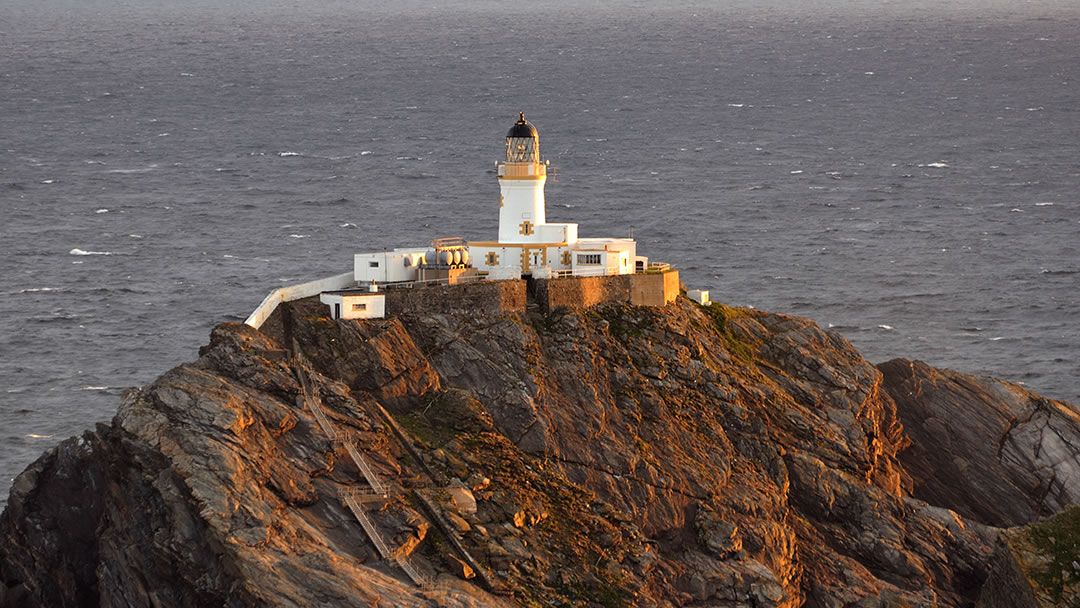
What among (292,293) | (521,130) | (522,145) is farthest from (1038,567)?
(292,293)

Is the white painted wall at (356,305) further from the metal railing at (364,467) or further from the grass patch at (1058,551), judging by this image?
the grass patch at (1058,551)

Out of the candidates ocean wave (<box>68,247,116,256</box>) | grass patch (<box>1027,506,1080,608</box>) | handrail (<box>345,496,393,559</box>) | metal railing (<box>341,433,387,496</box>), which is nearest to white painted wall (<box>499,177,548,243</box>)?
metal railing (<box>341,433,387,496</box>)

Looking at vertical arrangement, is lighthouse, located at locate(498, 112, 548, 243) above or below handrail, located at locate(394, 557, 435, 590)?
above

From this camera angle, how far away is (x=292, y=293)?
8519 centimetres

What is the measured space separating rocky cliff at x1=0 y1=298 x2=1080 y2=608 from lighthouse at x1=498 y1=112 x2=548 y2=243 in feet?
22.9

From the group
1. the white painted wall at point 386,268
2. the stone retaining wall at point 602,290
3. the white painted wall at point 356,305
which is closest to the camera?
the white painted wall at point 356,305

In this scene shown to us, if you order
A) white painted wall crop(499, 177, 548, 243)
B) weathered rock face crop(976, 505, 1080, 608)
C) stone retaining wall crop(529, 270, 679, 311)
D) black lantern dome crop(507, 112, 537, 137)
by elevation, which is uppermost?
black lantern dome crop(507, 112, 537, 137)

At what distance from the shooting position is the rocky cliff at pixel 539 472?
7075cm

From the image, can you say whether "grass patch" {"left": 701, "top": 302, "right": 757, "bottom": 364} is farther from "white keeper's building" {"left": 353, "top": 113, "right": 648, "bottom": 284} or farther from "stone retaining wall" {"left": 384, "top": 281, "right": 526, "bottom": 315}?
"stone retaining wall" {"left": 384, "top": 281, "right": 526, "bottom": 315}

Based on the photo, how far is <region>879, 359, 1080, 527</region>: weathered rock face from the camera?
90.0 meters

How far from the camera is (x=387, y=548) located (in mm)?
71000

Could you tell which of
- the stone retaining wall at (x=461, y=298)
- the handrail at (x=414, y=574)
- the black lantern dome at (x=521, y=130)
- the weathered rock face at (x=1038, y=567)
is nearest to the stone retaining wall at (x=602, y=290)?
the stone retaining wall at (x=461, y=298)

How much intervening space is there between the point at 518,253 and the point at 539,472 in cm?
1568

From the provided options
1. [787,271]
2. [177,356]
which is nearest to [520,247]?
[177,356]
